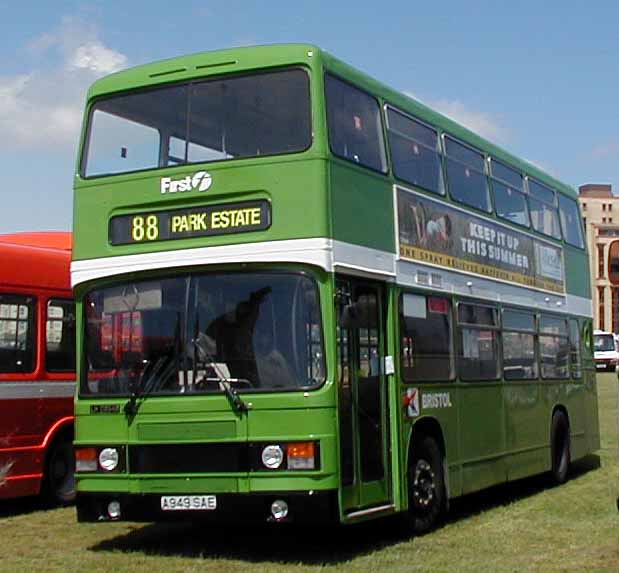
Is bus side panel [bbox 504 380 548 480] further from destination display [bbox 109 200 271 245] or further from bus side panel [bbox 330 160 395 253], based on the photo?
destination display [bbox 109 200 271 245]

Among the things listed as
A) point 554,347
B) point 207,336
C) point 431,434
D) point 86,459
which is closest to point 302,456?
point 207,336

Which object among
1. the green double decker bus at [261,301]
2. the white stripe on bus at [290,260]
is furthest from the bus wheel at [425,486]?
the white stripe on bus at [290,260]

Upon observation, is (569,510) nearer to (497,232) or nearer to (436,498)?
(436,498)

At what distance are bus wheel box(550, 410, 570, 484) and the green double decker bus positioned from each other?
4.11 metres

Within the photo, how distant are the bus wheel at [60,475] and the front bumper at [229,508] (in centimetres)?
348

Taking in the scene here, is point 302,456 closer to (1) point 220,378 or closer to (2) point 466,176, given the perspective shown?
Answer: (1) point 220,378

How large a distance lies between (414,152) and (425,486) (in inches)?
135

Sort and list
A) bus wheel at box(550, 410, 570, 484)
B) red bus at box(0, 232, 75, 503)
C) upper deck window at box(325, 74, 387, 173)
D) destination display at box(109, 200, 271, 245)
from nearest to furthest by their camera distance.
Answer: destination display at box(109, 200, 271, 245) → upper deck window at box(325, 74, 387, 173) → red bus at box(0, 232, 75, 503) → bus wheel at box(550, 410, 570, 484)

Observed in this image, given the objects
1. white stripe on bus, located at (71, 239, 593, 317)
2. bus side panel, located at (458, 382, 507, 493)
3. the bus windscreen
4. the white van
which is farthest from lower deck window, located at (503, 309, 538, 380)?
the white van

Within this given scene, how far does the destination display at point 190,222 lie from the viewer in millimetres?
10195

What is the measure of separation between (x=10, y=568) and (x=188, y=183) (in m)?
3.67

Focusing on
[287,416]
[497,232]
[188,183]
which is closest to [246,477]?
[287,416]

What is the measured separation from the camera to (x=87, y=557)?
10.5 meters

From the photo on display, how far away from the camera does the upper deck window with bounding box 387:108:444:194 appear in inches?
464
